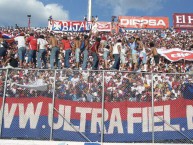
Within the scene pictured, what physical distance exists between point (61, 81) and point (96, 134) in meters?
1.79

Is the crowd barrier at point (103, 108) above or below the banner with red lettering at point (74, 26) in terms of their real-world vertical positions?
below

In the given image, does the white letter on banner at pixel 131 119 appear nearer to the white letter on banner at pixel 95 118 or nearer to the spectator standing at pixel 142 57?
the white letter on banner at pixel 95 118

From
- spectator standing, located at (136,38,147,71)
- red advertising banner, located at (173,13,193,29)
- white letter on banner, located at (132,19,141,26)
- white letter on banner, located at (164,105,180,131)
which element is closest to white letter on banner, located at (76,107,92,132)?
white letter on banner, located at (164,105,180,131)

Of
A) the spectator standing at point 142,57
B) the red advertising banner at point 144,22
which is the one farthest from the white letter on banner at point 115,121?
the red advertising banner at point 144,22

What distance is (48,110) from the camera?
995 cm

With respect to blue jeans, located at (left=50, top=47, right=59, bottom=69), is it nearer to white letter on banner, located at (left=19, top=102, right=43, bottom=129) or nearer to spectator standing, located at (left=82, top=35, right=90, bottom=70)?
spectator standing, located at (left=82, top=35, right=90, bottom=70)

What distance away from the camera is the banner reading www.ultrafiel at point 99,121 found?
980 cm

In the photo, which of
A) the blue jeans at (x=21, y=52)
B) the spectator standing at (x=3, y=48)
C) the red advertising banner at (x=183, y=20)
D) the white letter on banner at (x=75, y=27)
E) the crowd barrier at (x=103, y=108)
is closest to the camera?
the crowd barrier at (x=103, y=108)

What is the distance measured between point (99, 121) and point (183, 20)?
3557 centimetres

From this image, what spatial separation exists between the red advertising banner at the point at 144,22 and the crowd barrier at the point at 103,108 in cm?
3322

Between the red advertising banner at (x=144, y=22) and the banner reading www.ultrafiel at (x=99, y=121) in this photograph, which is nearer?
the banner reading www.ultrafiel at (x=99, y=121)

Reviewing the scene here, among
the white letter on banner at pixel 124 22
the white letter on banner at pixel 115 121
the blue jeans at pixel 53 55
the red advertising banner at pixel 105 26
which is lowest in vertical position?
the white letter on banner at pixel 115 121

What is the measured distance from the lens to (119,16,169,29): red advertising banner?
141 ft

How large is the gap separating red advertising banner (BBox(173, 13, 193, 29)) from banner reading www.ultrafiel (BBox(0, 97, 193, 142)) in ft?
111
